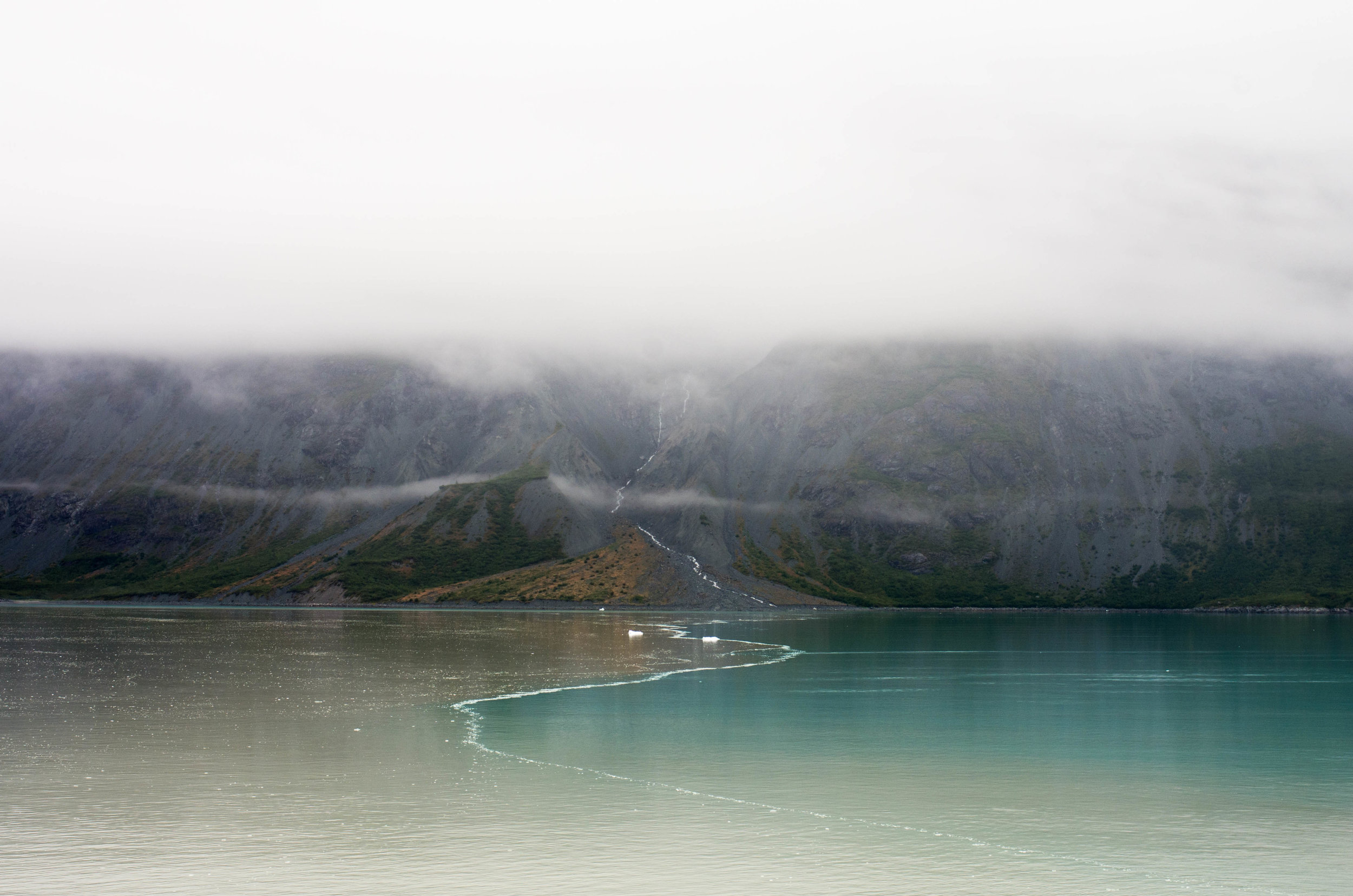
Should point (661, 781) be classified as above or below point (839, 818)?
below

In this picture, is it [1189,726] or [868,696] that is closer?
[1189,726]

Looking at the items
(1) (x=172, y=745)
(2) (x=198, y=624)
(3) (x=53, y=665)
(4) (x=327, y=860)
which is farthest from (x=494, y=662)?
A: (2) (x=198, y=624)

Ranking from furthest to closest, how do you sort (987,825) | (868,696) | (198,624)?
(198,624) < (868,696) < (987,825)

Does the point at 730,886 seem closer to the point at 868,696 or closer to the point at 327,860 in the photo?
the point at 327,860

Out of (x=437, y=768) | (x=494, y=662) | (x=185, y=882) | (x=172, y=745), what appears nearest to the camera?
(x=185, y=882)

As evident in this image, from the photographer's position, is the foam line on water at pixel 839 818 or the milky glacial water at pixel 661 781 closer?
the foam line on water at pixel 839 818

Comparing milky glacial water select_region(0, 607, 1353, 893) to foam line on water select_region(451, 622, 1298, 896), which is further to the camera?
milky glacial water select_region(0, 607, 1353, 893)

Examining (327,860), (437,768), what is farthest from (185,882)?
(437,768)
